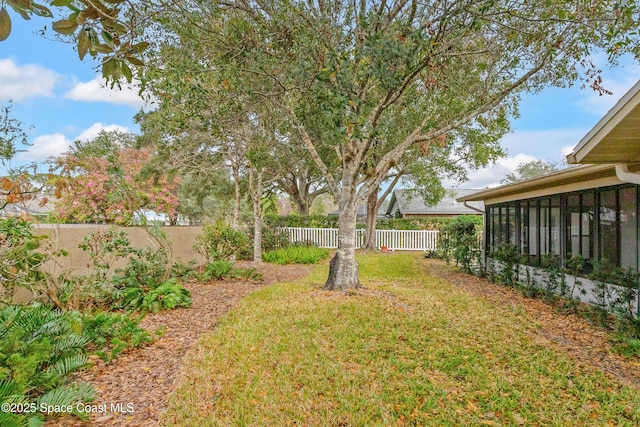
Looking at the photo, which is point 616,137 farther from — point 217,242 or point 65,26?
point 217,242

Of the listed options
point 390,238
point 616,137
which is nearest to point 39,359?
point 616,137

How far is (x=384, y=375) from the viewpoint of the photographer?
11.3 feet

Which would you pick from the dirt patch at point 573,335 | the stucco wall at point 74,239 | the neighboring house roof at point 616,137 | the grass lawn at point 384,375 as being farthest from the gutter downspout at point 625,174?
the stucco wall at point 74,239

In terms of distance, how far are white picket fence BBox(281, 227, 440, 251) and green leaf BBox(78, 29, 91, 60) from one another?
15.6 m

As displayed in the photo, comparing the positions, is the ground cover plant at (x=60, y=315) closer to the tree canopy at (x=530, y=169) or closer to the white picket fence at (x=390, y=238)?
the white picket fence at (x=390, y=238)

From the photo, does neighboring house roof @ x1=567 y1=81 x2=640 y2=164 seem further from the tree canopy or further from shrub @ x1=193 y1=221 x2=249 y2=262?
the tree canopy

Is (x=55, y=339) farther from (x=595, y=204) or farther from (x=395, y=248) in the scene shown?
(x=395, y=248)

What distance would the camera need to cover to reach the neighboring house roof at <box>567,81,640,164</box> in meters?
3.81

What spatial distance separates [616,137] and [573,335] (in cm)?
276

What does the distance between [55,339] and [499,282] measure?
9144 millimetres

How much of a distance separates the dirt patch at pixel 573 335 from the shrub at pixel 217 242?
630 centimetres

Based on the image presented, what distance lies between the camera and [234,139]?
35.2ft

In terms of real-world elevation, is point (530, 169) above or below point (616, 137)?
above

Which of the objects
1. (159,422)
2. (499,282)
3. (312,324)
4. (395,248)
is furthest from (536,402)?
(395,248)
